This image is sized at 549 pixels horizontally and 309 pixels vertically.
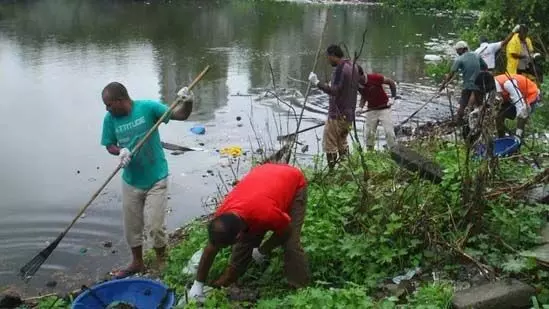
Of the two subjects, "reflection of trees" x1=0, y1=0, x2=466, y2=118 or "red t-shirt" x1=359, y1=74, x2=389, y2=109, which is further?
"reflection of trees" x1=0, y1=0, x2=466, y2=118

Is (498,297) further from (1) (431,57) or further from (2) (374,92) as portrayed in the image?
(1) (431,57)

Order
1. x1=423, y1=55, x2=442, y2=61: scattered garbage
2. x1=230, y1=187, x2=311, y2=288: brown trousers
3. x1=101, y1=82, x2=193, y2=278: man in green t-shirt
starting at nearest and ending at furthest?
x1=230, y1=187, x2=311, y2=288: brown trousers < x1=101, y1=82, x2=193, y2=278: man in green t-shirt < x1=423, y1=55, x2=442, y2=61: scattered garbage

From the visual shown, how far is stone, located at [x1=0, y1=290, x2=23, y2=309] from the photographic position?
16.1 feet

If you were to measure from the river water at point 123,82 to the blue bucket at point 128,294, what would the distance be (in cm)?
144

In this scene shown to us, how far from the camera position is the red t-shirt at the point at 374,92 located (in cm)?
805

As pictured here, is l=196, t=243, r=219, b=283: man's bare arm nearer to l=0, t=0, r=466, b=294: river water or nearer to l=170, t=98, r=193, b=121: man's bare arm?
l=170, t=98, r=193, b=121: man's bare arm

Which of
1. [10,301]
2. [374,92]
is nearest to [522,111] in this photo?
[374,92]

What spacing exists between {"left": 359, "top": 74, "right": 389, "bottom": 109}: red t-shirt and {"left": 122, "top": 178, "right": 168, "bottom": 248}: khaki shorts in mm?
3658

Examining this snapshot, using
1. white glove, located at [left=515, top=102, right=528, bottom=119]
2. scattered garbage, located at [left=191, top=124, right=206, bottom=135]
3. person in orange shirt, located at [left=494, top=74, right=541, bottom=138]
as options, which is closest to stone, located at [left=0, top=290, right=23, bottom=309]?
person in orange shirt, located at [left=494, top=74, right=541, bottom=138]

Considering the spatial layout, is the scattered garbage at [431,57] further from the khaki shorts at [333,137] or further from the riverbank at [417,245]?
the riverbank at [417,245]

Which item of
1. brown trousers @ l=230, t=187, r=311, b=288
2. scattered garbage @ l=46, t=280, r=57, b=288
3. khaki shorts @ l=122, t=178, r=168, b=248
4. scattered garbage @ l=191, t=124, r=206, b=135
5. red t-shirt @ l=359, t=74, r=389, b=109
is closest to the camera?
brown trousers @ l=230, t=187, r=311, b=288

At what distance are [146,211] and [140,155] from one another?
45cm

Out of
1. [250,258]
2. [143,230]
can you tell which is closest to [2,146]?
[143,230]

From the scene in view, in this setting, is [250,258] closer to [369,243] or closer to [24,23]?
[369,243]
